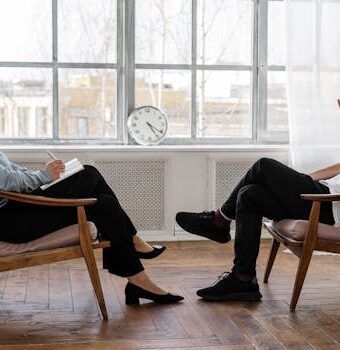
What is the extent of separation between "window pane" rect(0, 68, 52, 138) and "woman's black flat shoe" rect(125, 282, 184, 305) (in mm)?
2197

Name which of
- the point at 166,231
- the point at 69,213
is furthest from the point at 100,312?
the point at 166,231

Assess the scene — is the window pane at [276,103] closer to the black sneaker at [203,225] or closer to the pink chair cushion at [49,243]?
the black sneaker at [203,225]

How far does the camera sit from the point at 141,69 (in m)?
5.45

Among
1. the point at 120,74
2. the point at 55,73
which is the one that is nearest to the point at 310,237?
the point at 120,74

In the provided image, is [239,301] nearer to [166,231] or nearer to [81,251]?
[81,251]

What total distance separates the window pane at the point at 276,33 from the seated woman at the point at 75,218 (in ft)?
8.26

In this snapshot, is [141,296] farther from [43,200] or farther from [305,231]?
[305,231]

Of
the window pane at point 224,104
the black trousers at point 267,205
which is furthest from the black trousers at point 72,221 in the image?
the window pane at point 224,104

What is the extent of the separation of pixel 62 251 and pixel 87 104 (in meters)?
2.43

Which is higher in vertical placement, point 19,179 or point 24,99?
point 24,99

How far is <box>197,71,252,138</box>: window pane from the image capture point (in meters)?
5.57

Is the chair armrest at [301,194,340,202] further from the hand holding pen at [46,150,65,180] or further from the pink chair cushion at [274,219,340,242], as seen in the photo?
the hand holding pen at [46,150,65,180]

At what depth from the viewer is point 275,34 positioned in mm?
5559

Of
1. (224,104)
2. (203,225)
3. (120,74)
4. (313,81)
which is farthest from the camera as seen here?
(224,104)
